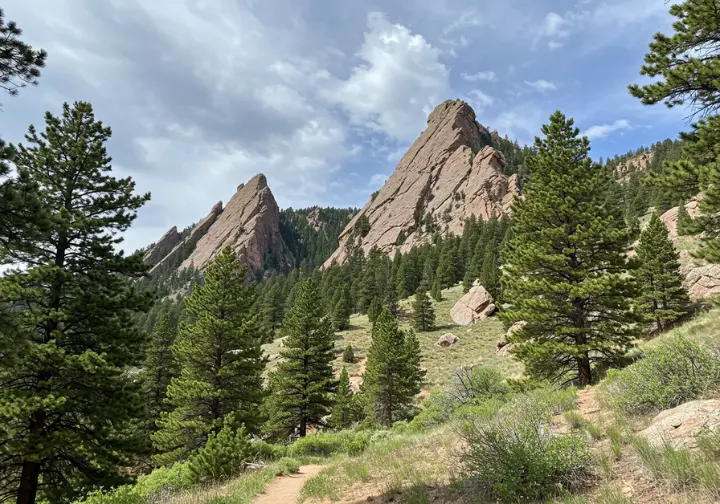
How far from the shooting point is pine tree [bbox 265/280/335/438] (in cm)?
2395

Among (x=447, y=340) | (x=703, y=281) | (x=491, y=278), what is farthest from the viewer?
(x=491, y=278)


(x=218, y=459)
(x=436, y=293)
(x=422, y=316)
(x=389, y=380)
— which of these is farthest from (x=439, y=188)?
(x=218, y=459)

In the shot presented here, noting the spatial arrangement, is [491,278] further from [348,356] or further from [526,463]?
[526,463]

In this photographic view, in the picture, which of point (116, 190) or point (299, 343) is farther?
point (299, 343)

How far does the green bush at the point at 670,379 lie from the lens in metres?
7.03

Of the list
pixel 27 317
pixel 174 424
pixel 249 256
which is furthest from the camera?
pixel 249 256

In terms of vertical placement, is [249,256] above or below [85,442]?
above

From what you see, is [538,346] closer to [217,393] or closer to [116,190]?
[217,393]

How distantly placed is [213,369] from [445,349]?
103 feet

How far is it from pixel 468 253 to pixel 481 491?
78.5 m

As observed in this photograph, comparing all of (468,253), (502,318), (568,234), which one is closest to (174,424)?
(502,318)

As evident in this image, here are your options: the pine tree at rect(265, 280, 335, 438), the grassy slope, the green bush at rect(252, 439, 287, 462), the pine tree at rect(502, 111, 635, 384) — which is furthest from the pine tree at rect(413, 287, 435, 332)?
the green bush at rect(252, 439, 287, 462)

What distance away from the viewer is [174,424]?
18.4 meters

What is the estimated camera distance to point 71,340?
11.5m
